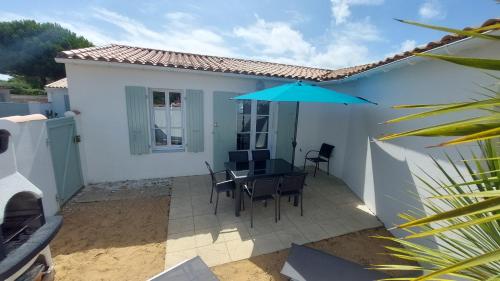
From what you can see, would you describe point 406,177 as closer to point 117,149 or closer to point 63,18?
point 117,149

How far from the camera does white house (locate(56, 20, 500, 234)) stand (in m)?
3.95

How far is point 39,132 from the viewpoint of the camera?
3.72 meters

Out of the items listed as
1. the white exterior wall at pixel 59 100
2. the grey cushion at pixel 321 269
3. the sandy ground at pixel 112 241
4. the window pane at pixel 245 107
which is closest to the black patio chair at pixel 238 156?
the window pane at pixel 245 107

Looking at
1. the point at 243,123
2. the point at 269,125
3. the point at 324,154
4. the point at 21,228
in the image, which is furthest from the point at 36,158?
the point at 324,154

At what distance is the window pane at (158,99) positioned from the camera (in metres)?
5.78

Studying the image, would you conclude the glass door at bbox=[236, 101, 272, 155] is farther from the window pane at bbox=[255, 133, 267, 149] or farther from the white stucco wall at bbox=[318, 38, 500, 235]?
the white stucco wall at bbox=[318, 38, 500, 235]

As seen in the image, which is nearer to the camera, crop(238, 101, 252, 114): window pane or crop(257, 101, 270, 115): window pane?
crop(238, 101, 252, 114): window pane

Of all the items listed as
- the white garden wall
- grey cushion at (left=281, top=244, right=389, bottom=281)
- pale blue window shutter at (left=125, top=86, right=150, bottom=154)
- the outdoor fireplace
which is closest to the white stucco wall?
grey cushion at (left=281, top=244, right=389, bottom=281)

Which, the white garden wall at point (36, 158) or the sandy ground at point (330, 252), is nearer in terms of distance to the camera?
the sandy ground at point (330, 252)

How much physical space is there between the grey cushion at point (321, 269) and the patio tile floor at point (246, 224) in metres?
0.54

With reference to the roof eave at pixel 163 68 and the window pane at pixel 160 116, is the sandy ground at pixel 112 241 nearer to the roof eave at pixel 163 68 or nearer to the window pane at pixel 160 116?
the window pane at pixel 160 116

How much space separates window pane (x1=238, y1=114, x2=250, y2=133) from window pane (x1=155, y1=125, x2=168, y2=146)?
86.4 inches

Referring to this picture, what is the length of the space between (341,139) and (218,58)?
5.22 m

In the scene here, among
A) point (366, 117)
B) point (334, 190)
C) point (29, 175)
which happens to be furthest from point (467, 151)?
point (29, 175)
